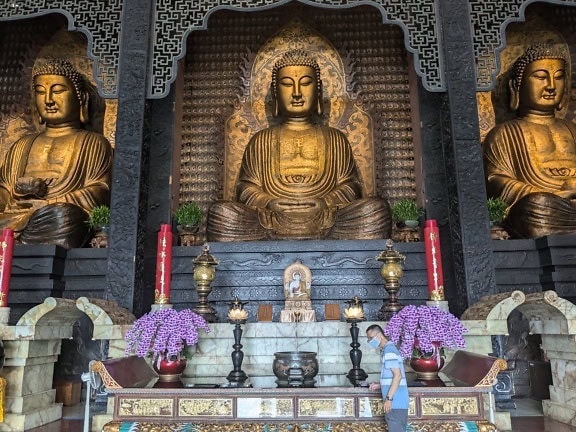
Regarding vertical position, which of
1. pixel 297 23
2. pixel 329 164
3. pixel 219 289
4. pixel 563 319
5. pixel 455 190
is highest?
pixel 297 23

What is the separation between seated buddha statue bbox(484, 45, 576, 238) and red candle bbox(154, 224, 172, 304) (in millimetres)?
3692

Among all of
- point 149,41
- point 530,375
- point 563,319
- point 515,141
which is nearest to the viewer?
point 563,319

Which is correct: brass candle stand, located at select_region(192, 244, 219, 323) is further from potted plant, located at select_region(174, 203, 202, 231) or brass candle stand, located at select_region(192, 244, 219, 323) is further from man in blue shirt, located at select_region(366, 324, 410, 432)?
man in blue shirt, located at select_region(366, 324, 410, 432)

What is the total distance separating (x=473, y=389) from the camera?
2906 mm

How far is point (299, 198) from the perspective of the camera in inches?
259

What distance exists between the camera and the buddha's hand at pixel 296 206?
621 centimetres

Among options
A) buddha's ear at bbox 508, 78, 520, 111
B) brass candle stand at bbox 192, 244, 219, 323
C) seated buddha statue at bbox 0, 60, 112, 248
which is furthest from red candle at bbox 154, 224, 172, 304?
buddha's ear at bbox 508, 78, 520, 111

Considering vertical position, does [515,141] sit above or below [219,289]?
above

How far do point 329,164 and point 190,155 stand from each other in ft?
5.99

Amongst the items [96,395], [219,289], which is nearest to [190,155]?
[219,289]

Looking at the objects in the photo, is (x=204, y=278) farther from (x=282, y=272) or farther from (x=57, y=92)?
(x=57, y=92)

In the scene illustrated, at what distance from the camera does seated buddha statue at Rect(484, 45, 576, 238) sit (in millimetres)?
6074

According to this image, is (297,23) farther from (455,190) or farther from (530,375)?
(530,375)

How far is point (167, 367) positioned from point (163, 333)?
0.70ft
